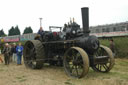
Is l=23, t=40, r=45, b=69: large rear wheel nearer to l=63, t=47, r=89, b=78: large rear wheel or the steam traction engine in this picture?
the steam traction engine

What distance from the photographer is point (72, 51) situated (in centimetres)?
633

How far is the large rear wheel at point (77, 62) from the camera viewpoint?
5598 millimetres

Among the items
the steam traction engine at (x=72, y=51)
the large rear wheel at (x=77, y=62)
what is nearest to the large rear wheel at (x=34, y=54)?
the steam traction engine at (x=72, y=51)

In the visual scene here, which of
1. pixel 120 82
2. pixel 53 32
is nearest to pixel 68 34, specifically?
pixel 53 32

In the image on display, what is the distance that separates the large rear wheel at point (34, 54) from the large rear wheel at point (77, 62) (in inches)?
67.2

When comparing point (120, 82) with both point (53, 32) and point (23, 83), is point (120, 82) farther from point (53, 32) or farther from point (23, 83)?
point (53, 32)

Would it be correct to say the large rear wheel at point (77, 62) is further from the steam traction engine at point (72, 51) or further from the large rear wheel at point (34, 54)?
the large rear wheel at point (34, 54)

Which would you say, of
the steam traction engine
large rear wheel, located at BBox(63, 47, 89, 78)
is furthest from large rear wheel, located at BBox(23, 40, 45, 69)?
large rear wheel, located at BBox(63, 47, 89, 78)

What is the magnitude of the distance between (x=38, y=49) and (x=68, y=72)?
83.3 inches

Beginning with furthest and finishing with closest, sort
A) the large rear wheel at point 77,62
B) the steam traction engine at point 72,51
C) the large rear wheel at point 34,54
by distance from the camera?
1. the large rear wheel at point 34,54
2. the steam traction engine at point 72,51
3. the large rear wheel at point 77,62

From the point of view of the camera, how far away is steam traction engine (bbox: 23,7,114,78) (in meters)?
6.10

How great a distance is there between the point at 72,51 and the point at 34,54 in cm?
253

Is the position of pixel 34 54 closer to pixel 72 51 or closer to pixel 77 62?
pixel 72 51

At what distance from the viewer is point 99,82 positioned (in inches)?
207
